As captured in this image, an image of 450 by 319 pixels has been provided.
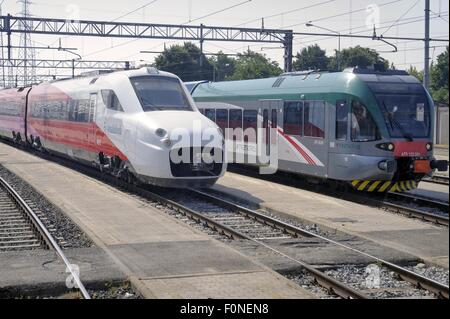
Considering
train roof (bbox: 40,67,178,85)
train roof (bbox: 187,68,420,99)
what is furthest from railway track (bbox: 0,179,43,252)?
train roof (bbox: 187,68,420,99)

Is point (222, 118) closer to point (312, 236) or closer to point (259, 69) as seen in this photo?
point (312, 236)

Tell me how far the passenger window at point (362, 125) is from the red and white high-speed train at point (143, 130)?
289 centimetres

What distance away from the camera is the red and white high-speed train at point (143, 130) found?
543 inches

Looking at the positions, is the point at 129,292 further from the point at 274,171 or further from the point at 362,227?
the point at 274,171

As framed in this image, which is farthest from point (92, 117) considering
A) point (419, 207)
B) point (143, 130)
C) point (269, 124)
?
Answer: point (419, 207)

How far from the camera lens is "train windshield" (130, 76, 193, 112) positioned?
14.9 meters

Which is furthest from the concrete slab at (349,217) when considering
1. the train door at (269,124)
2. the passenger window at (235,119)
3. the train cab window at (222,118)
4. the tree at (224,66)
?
the tree at (224,66)

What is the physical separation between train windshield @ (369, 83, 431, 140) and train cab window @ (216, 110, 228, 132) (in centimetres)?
693

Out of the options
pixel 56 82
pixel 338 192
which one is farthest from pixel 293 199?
pixel 56 82

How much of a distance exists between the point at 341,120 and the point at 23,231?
714cm

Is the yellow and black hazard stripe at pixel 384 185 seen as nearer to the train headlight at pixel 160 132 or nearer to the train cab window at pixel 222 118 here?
the train headlight at pixel 160 132

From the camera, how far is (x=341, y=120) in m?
14.6

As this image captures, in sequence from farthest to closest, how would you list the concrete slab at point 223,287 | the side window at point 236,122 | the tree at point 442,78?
the side window at point 236,122 < the concrete slab at point 223,287 < the tree at point 442,78

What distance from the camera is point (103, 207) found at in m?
13.2
